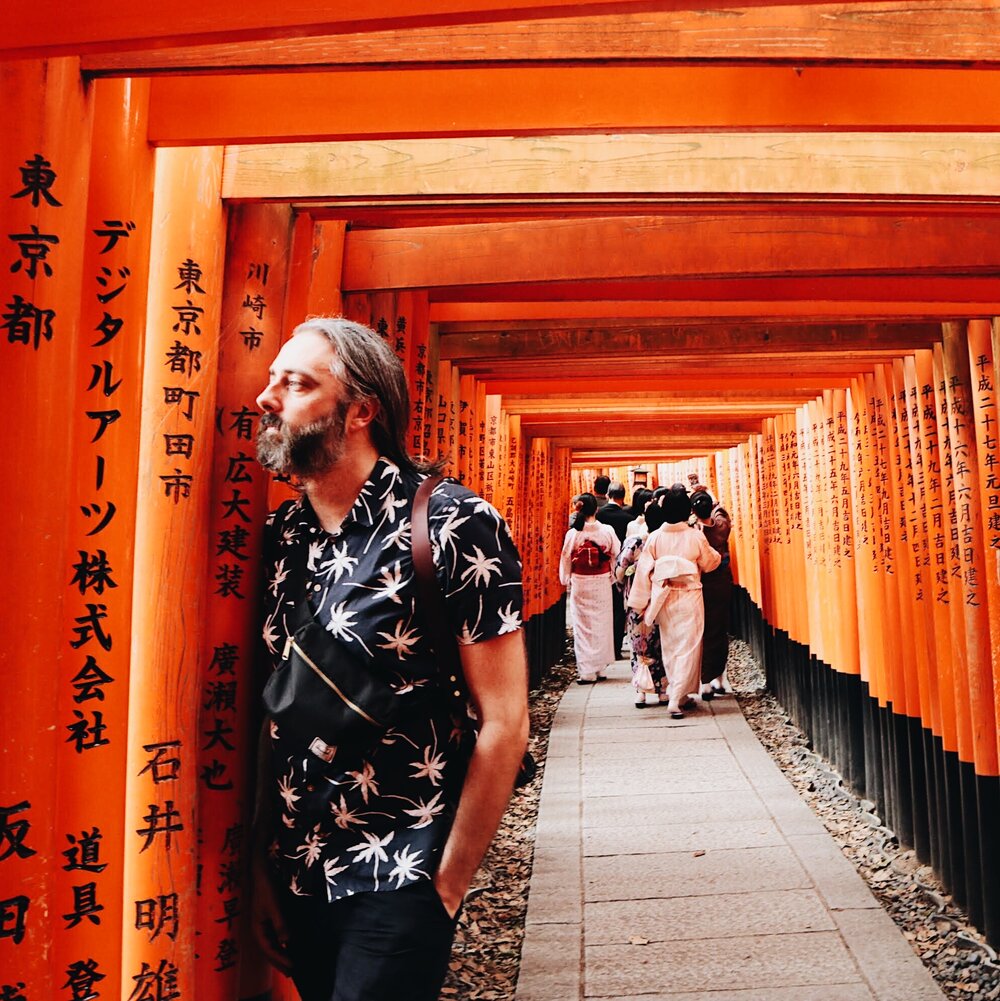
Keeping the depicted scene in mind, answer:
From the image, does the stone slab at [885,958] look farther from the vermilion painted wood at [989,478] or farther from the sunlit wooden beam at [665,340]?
the sunlit wooden beam at [665,340]


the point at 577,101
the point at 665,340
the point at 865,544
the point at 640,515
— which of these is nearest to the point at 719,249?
the point at 577,101

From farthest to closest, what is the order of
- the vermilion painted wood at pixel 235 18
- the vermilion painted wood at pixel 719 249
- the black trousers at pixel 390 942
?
the vermilion painted wood at pixel 719 249 → the black trousers at pixel 390 942 → the vermilion painted wood at pixel 235 18

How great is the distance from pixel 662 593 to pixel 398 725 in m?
7.86

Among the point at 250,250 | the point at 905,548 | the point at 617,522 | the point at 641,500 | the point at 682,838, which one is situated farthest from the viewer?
the point at 617,522

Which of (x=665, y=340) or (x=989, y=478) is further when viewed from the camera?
(x=665, y=340)

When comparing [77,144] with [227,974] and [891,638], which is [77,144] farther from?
[891,638]

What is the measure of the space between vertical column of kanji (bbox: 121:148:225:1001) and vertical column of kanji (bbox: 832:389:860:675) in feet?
19.4

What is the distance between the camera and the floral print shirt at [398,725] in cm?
212

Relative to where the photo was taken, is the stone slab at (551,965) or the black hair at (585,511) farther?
the black hair at (585,511)

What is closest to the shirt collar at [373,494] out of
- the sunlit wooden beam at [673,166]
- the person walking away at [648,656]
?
the sunlit wooden beam at [673,166]

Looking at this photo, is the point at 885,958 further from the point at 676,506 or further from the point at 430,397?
the point at 676,506

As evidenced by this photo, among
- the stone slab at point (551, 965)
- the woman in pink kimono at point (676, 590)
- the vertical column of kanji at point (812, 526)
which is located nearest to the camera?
the stone slab at point (551, 965)

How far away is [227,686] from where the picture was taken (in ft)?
8.44

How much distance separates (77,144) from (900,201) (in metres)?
2.53
